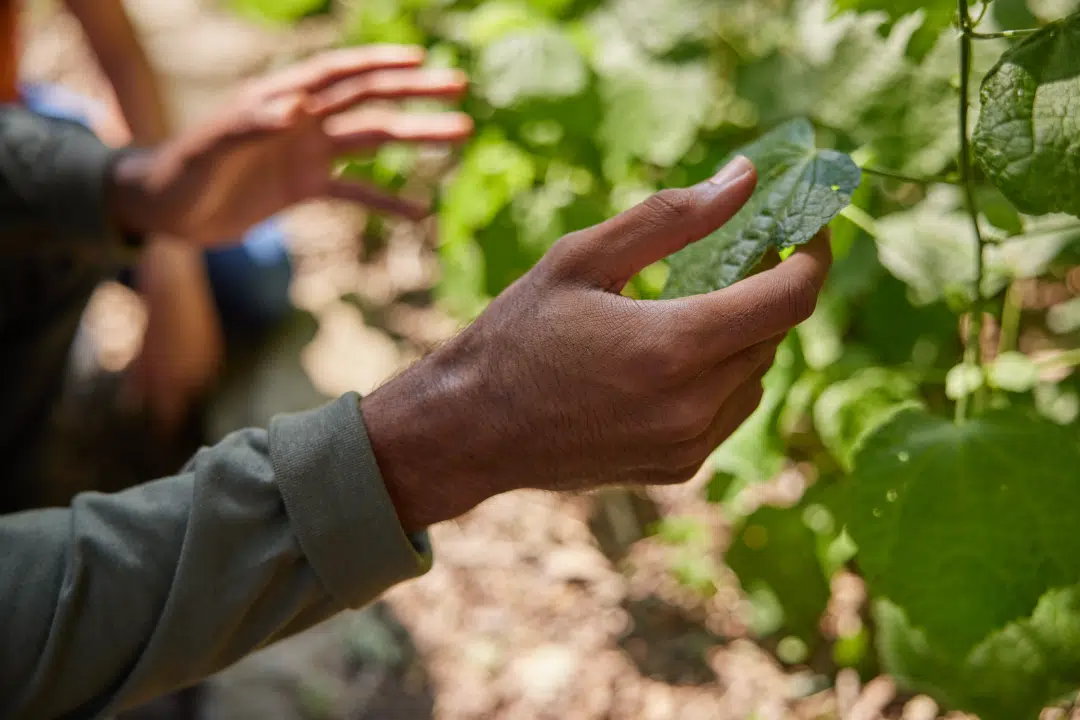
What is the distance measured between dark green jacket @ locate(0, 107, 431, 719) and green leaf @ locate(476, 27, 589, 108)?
2.56 ft

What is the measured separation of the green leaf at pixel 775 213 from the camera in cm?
82

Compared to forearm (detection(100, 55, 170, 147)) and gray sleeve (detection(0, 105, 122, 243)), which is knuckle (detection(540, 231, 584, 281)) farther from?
forearm (detection(100, 55, 170, 147))

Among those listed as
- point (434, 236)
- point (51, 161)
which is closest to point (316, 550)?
point (51, 161)

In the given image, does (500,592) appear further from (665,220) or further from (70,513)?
(665,220)

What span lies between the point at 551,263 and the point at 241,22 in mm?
3312

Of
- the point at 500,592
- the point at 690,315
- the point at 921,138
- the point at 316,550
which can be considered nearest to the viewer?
the point at 690,315

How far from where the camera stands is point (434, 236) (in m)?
2.63

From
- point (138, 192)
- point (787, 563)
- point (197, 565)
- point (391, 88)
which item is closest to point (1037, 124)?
point (787, 563)

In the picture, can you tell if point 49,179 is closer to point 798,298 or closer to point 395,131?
point 395,131

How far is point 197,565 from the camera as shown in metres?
0.89

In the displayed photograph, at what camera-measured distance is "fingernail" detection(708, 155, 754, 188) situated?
832mm

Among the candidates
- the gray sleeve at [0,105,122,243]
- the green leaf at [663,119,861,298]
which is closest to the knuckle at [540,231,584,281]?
the green leaf at [663,119,861,298]

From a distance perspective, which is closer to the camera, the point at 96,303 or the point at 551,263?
the point at 551,263

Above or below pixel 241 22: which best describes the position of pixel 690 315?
above
